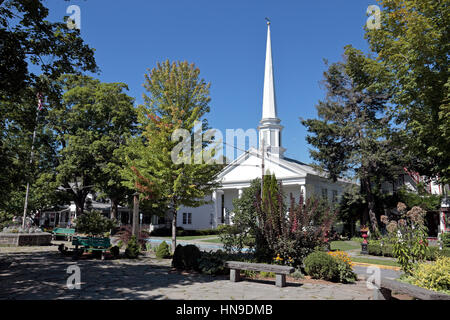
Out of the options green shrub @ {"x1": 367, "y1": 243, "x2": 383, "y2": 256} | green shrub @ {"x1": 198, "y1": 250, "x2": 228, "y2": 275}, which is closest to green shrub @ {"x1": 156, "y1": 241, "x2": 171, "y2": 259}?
green shrub @ {"x1": 198, "y1": 250, "x2": 228, "y2": 275}

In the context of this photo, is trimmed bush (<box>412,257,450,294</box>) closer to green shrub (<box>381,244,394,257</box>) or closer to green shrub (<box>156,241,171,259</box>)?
green shrub (<box>156,241,171,259</box>)

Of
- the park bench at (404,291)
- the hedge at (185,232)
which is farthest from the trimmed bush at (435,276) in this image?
the hedge at (185,232)

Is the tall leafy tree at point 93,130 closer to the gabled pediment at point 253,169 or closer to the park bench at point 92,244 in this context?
the gabled pediment at point 253,169

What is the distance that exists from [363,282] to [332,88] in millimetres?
22809

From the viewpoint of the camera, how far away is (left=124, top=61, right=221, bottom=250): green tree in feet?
44.8

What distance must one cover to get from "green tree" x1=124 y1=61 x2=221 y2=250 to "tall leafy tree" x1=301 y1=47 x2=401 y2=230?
51.4ft

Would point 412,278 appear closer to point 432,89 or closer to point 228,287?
point 228,287

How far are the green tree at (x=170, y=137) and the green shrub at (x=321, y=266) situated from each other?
599cm

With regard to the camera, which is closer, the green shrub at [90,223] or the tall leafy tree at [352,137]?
the green shrub at [90,223]

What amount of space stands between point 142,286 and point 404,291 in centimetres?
626

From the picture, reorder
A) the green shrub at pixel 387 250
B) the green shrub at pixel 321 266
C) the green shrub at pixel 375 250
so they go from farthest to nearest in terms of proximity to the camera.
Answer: the green shrub at pixel 375 250
the green shrub at pixel 387 250
the green shrub at pixel 321 266

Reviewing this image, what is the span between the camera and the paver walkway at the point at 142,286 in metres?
7.24

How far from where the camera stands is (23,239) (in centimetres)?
1856
